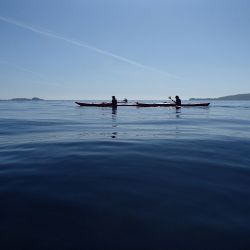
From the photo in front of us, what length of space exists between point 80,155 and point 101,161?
43.1 inches

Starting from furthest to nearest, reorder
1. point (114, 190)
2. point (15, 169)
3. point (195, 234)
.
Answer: point (15, 169) → point (114, 190) → point (195, 234)

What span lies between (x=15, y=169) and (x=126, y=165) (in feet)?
10.4

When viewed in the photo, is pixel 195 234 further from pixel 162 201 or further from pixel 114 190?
pixel 114 190

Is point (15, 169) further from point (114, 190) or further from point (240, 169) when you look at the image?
point (240, 169)

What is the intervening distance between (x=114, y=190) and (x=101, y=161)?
242 cm

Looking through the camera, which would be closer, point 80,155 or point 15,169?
point 15,169

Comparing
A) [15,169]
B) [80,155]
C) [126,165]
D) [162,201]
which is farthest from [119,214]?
[80,155]

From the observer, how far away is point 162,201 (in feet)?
14.1

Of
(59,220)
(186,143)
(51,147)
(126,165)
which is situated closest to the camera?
(59,220)

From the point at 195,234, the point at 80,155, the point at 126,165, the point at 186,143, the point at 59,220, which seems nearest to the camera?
the point at 195,234

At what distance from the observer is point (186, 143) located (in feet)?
33.3

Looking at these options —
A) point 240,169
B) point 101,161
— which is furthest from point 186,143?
point 101,161

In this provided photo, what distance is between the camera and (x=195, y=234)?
10.7 feet

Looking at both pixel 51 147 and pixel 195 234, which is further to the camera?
pixel 51 147
